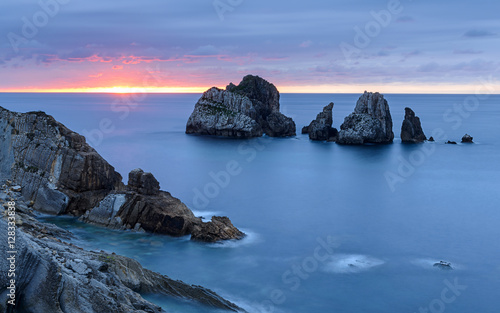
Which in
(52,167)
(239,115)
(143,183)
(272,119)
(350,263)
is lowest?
(350,263)

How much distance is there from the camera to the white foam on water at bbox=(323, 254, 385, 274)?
40.7 meters

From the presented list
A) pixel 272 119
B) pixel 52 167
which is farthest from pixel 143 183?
pixel 272 119

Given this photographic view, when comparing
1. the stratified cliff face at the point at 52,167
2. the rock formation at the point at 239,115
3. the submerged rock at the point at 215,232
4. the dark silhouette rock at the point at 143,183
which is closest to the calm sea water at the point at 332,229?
the submerged rock at the point at 215,232

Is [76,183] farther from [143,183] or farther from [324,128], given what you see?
[324,128]

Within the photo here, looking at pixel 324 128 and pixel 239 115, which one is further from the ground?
pixel 239 115

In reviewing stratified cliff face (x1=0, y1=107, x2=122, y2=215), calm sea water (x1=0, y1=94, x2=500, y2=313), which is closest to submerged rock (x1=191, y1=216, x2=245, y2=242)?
calm sea water (x1=0, y1=94, x2=500, y2=313)

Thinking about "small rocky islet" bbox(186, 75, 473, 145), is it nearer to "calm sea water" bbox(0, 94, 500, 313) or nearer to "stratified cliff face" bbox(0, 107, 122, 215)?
"calm sea water" bbox(0, 94, 500, 313)

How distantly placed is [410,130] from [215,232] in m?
85.7

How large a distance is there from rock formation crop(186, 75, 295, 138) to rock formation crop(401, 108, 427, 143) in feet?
102

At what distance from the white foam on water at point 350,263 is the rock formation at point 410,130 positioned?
3188 inches

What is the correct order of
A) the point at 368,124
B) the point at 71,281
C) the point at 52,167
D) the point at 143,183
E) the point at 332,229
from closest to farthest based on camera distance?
the point at 71,281 < the point at 143,183 < the point at 52,167 < the point at 332,229 < the point at 368,124

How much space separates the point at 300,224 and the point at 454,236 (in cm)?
1624

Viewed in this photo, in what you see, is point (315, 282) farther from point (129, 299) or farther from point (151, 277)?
point (129, 299)

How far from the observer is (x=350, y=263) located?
4206 centimetres
